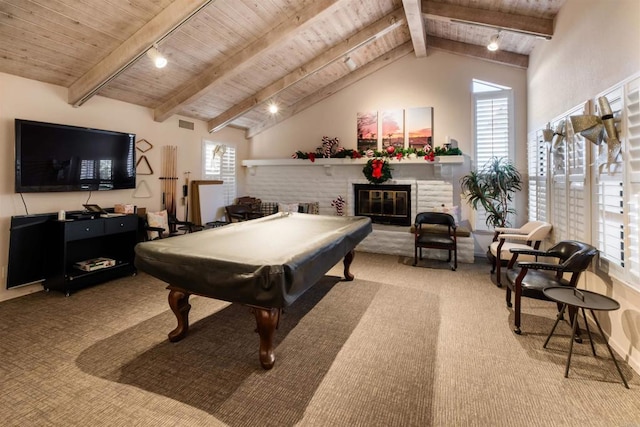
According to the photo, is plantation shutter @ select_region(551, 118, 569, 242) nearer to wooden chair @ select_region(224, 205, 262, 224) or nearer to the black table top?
the black table top

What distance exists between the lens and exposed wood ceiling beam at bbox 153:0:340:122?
375 centimetres

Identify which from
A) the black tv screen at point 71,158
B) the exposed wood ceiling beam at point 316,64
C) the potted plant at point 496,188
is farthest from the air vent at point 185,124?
the potted plant at point 496,188

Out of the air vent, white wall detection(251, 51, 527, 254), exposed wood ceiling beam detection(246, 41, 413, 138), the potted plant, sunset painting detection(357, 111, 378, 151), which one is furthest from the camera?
sunset painting detection(357, 111, 378, 151)

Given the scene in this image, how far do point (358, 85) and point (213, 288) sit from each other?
544cm

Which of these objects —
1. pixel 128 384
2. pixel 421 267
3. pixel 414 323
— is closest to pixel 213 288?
pixel 128 384

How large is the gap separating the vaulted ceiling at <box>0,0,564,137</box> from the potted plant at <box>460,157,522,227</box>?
1684 millimetres

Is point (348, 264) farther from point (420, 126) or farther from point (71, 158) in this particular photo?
point (71, 158)

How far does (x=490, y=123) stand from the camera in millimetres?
5395

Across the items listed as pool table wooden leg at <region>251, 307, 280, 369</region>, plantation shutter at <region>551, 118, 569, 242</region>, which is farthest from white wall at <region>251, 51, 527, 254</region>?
pool table wooden leg at <region>251, 307, 280, 369</region>

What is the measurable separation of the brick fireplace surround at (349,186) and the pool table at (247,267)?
115 inches

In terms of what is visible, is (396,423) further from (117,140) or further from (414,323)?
(117,140)

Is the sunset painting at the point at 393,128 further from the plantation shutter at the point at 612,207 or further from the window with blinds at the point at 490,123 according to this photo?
the plantation shutter at the point at 612,207

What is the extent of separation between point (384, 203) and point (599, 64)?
3750 millimetres

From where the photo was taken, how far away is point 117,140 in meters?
4.41
